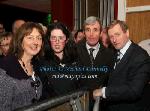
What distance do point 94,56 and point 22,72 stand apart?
1.44 m

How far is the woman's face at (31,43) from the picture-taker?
3246mm

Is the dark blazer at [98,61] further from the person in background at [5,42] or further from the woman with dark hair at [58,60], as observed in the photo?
the person in background at [5,42]

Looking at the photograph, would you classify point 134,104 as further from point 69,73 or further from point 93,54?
point 93,54

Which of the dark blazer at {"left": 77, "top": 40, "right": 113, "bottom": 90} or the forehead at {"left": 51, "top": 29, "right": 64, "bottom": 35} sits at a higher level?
the forehead at {"left": 51, "top": 29, "right": 64, "bottom": 35}

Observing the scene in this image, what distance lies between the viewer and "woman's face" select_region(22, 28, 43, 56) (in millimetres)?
3246

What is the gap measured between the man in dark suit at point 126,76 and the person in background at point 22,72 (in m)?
0.61

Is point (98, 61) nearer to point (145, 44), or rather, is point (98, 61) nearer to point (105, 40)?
point (105, 40)

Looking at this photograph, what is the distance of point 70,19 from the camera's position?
9547mm

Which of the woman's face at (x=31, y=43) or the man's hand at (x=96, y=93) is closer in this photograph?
the man's hand at (x=96, y=93)

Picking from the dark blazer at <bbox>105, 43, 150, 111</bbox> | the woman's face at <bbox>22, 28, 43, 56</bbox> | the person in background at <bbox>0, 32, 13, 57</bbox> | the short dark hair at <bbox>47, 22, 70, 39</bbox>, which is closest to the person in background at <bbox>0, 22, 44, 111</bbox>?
the woman's face at <bbox>22, 28, 43, 56</bbox>

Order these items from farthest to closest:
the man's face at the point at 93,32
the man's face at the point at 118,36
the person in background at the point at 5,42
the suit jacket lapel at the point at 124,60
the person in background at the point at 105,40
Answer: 1. the person in background at the point at 5,42
2. the person in background at the point at 105,40
3. the man's face at the point at 93,32
4. the man's face at the point at 118,36
5. the suit jacket lapel at the point at 124,60

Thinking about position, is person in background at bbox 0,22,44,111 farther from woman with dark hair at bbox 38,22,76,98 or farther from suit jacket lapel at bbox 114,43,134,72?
suit jacket lapel at bbox 114,43,134,72

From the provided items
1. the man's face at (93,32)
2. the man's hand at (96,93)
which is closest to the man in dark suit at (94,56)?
the man's face at (93,32)

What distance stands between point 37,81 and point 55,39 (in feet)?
2.14
